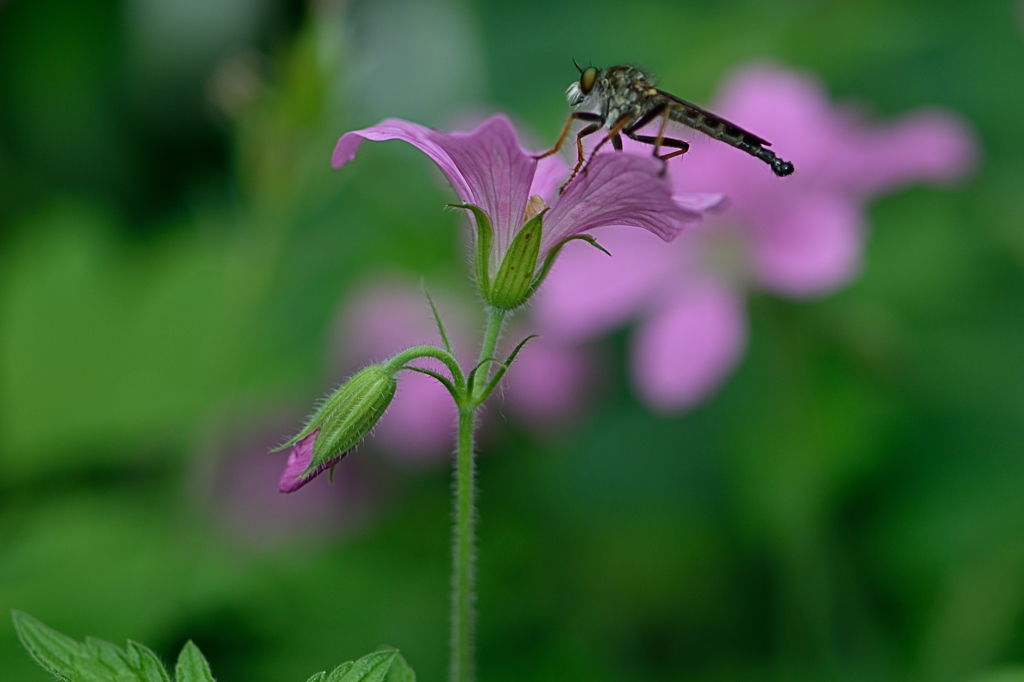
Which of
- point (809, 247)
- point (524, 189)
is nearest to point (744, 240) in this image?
point (809, 247)

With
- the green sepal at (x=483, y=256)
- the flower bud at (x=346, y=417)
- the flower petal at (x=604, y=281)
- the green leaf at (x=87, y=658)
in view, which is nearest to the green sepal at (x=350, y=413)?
the flower bud at (x=346, y=417)

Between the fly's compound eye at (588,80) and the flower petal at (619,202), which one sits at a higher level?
the fly's compound eye at (588,80)

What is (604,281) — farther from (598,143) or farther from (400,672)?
(400,672)

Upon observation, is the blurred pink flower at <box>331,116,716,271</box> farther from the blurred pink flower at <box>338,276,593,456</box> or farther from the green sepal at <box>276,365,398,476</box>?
the blurred pink flower at <box>338,276,593,456</box>

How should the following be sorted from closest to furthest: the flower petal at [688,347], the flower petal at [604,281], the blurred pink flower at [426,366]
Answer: the flower petal at [688,347], the flower petal at [604,281], the blurred pink flower at [426,366]

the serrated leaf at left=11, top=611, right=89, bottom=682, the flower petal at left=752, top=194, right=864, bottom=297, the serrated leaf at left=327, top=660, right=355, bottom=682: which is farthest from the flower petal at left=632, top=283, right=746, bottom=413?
the serrated leaf at left=11, top=611, right=89, bottom=682

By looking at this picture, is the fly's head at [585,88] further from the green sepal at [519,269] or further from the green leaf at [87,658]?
the green leaf at [87,658]

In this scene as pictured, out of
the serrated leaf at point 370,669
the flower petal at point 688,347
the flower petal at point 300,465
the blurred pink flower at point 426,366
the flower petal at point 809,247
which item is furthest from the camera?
the blurred pink flower at point 426,366
